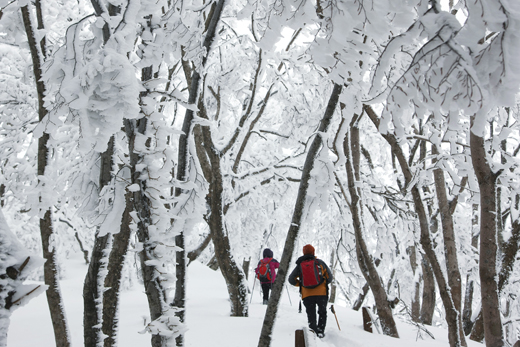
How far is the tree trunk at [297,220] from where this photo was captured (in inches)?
76.4

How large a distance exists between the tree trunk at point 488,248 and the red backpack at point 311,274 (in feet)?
9.01

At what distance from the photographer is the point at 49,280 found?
2441 mm

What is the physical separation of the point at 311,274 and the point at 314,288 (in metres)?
0.22

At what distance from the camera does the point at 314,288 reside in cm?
493

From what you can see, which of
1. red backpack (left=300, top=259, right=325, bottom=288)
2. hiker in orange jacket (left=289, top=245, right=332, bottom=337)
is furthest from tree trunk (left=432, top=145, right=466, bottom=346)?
red backpack (left=300, top=259, right=325, bottom=288)

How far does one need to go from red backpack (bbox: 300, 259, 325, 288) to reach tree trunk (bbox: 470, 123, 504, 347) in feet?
9.01

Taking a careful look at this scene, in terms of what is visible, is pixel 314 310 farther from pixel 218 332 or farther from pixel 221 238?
pixel 221 238

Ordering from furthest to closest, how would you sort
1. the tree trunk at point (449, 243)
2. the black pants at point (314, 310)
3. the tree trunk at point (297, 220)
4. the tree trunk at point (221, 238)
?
1. the tree trunk at point (221, 238)
2. the black pants at point (314, 310)
3. the tree trunk at point (449, 243)
4. the tree trunk at point (297, 220)

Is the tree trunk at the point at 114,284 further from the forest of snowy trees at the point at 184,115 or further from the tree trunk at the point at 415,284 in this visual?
the tree trunk at the point at 415,284

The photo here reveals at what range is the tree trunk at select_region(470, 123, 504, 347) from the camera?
2.24m

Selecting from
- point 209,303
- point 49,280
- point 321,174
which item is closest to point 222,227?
point 209,303

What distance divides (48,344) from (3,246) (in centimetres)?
385

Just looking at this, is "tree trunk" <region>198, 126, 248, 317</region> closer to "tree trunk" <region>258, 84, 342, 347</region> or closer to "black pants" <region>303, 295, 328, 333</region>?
"black pants" <region>303, 295, 328, 333</region>

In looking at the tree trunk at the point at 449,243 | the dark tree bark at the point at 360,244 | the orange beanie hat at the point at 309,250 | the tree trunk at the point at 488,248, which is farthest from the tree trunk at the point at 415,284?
the tree trunk at the point at 488,248
